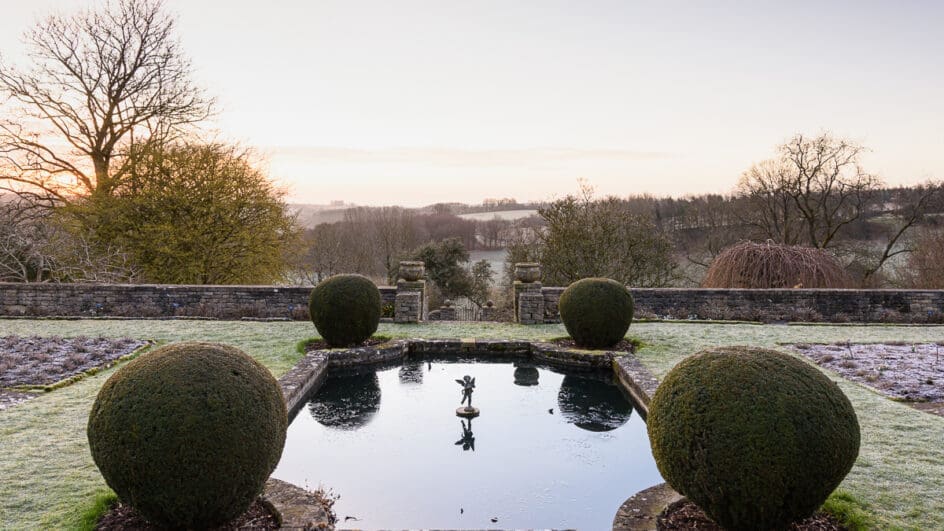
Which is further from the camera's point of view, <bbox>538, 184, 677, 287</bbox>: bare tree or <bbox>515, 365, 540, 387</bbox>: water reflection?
<bbox>538, 184, 677, 287</bbox>: bare tree

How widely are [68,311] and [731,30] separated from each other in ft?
55.1

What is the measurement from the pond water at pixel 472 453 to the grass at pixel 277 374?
61.5 inches

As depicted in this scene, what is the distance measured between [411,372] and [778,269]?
11.8 meters

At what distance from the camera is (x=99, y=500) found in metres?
4.18

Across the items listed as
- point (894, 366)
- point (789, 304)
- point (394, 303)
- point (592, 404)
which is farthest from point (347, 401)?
point (789, 304)

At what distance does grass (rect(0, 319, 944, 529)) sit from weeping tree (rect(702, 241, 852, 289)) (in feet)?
15.2

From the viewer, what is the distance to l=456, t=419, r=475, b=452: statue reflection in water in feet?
19.6

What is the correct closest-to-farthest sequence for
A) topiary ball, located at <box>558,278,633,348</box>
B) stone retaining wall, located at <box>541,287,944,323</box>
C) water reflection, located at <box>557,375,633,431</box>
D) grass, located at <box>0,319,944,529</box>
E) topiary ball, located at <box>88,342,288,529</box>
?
1. topiary ball, located at <box>88,342,288,529</box>
2. grass, located at <box>0,319,944,529</box>
3. water reflection, located at <box>557,375,633,431</box>
4. topiary ball, located at <box>558,278,633,348</box>
5. stone retaining wall, located at <box>541,287,944,323</box>

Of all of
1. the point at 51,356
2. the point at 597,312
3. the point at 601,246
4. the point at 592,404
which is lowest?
the point at 592,404

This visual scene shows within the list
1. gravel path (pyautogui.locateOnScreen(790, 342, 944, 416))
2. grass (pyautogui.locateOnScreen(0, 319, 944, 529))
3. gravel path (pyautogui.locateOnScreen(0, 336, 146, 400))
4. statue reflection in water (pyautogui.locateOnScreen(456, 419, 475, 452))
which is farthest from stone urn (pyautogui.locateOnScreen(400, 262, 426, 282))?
gravel path (pyautogui.locateOnScreen(790, 342, 944, 416))

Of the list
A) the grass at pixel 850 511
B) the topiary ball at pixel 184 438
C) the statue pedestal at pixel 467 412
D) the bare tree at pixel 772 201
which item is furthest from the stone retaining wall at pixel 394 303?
the bare tree at pixel 772 201

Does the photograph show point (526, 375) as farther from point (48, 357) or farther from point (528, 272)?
point (48, 357)

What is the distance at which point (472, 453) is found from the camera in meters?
5.78

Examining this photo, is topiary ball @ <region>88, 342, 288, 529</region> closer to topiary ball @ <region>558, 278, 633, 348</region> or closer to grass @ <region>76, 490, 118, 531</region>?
grass @ <region>76, 490, 118, 531</region>
